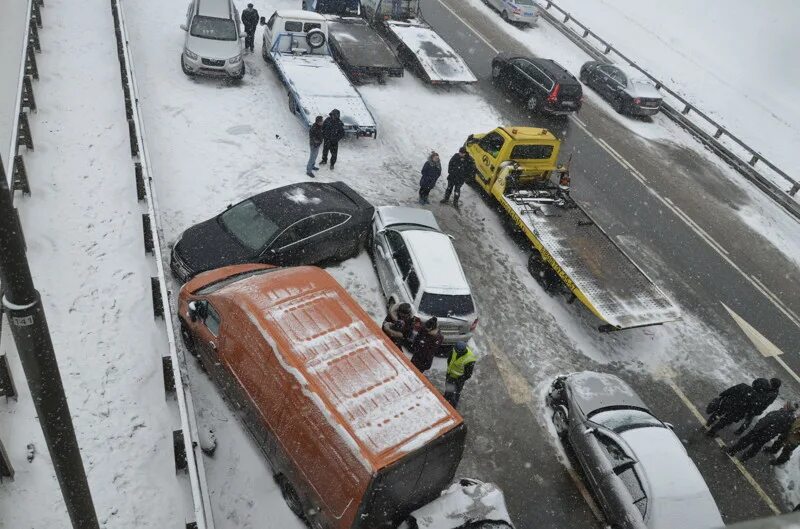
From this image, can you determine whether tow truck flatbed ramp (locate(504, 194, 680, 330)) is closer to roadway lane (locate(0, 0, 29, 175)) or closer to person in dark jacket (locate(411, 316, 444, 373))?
person in dark jacket (locate(411, 316, 444, 373))

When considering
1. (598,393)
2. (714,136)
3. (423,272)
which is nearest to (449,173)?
(423,272)

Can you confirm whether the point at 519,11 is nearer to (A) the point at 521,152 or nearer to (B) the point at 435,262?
(A) the point at 521,152

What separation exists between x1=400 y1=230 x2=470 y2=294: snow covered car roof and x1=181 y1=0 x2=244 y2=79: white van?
888 centimetres

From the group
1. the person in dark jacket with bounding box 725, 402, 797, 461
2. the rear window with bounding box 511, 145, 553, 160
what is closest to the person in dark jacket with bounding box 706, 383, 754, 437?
the person in dark jacket with bounding box 725, 402, 797, 461

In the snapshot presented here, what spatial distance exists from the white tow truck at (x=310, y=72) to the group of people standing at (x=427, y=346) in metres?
7.22

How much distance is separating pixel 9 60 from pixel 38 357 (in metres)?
12.5

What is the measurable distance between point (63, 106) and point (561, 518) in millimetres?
13404

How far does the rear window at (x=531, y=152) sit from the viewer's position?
45.9 feet

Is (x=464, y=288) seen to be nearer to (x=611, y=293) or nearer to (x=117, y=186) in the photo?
(x=611, y=293)

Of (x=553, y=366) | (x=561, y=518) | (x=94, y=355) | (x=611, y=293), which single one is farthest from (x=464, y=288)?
(x=94, y=355)

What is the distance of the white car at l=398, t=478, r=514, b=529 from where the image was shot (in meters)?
6.55

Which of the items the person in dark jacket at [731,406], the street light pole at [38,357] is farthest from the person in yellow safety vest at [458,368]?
the street light pole at [38,357]

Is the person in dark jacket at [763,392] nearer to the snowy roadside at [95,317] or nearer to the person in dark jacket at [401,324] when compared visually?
the person in dark jacket at [401,324]

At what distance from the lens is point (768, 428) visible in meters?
9.17
